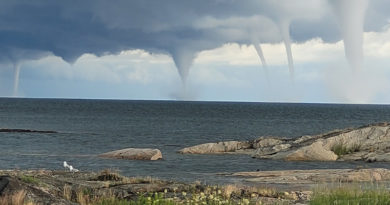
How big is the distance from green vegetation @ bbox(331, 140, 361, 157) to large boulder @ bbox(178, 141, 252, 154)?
9.73 m

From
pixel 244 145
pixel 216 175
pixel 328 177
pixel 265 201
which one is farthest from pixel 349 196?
pixel 244 145

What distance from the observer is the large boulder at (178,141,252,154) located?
2000 inches

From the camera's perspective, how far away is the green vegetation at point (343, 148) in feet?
149

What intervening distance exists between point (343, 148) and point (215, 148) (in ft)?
38.7

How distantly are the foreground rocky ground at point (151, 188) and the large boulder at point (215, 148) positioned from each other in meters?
18.2

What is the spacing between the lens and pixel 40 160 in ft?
142

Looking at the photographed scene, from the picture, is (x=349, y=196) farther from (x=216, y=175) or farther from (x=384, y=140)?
(x=384, y=140)

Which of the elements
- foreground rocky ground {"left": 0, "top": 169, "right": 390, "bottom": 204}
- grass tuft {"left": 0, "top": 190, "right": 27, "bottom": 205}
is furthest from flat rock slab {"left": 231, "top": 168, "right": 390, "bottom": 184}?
grass tuft {"left": 0, "top": 190, "right": 27, "bottom": 205}

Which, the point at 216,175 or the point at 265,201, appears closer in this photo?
the point at 265,201

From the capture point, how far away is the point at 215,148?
2016 inches

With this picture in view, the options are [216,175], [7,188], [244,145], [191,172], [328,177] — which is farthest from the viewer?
[244,145]

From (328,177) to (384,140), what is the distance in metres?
18.2

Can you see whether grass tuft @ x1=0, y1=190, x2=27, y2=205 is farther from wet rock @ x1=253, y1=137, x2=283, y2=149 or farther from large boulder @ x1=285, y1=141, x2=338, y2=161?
wet rock @ x1=253, y1=137, x2=283, y2=149

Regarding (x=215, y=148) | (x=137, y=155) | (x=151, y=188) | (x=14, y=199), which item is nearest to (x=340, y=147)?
(x=215, y=148)
